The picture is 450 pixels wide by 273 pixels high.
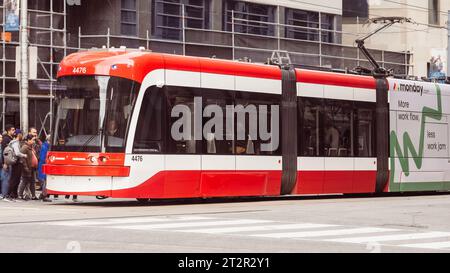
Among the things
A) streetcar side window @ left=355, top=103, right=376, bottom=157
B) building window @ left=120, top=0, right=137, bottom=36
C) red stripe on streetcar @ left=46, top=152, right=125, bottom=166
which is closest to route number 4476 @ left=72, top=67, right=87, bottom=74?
red stripe on streetcar @ left=46, top=152, right=125, bottom=166

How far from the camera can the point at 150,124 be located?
2220 cm

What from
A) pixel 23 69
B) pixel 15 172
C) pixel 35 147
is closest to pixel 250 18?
pixel 23 69

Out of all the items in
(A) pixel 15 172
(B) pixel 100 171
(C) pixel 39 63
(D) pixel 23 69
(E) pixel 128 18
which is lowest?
(A) pixel 15 172

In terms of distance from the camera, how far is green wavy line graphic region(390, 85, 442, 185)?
28812 mm

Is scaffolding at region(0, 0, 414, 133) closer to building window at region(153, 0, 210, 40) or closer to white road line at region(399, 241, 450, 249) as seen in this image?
building window at region(153, 0, 210, 40)

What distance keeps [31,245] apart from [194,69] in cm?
1037

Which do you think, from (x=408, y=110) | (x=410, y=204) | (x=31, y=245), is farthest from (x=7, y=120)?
(x=31, y=245)

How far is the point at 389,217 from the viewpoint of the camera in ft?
64.9

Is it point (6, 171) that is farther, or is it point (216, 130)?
point (6, 171)

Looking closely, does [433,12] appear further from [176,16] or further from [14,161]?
[14,161]

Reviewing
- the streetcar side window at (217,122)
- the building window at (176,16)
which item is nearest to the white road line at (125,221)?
the streetcar side window at (217,122)

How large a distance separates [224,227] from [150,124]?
582cm

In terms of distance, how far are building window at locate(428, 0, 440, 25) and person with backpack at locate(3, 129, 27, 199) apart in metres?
36.8

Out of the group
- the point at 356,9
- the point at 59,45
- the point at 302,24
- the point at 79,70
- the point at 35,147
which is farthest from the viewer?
the point at 356,9
